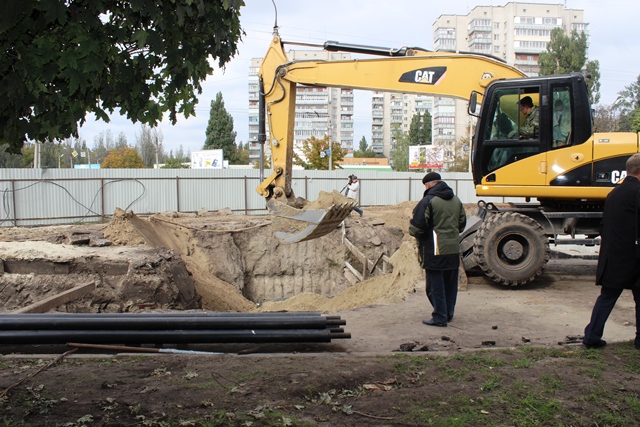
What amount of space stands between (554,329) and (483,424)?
3.47 meters

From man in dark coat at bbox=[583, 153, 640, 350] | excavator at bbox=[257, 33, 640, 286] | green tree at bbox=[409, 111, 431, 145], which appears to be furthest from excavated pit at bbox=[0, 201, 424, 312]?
green tree at bbox=[409, 111, 431, 145]

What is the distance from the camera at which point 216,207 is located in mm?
25484

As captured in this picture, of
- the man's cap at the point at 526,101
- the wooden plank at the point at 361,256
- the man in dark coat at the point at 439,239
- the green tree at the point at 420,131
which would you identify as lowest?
the wooden plank at the point at 361,256

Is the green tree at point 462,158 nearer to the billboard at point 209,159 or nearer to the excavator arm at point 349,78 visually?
the billboard at point 209,159

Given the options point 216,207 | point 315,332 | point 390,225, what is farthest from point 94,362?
point 216,207

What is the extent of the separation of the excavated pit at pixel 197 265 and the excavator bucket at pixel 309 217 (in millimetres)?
1482

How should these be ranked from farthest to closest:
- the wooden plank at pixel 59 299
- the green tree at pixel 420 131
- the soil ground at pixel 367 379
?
the green tree at pixel 420 131 < the wooden plank at pixel 59 299 < the soil ground at pixel 367 379

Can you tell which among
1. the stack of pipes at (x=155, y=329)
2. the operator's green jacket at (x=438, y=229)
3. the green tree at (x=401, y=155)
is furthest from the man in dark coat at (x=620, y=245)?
the green tree at (x=401, y=155)

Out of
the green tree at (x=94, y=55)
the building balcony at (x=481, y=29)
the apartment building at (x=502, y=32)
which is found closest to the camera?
the green tree at (x=94, y=55)

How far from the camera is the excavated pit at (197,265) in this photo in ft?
30.3

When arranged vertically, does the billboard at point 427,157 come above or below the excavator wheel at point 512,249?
above

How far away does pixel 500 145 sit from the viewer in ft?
30.5

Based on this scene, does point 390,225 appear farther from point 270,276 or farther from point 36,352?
point 36,352

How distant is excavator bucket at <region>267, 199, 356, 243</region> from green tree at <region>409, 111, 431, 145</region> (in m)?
74.3
